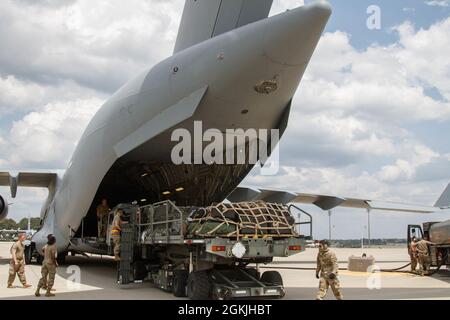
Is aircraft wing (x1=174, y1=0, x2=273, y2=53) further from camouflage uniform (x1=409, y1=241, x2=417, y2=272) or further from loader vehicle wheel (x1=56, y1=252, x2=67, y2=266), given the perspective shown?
loader vehicle wheel (x1=56, y1=252, x2=67, y2=266)

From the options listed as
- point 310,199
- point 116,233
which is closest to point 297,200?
point 310,199

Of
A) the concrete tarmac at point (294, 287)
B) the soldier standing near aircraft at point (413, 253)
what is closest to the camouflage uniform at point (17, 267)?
the concrete tarmac at point (294, 287)

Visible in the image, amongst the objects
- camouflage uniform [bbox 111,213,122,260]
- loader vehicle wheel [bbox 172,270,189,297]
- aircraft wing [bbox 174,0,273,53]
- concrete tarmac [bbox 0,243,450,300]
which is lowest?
concrete tarmac [bbox 0,243,450,300]

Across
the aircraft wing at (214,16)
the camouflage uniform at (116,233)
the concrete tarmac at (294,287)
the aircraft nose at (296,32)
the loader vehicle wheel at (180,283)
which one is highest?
the aircraft wing at (214,16)

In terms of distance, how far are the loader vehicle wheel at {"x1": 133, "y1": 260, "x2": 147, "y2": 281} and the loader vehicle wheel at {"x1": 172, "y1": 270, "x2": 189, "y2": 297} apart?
1953 millimetres

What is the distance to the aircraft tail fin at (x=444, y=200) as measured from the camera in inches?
625

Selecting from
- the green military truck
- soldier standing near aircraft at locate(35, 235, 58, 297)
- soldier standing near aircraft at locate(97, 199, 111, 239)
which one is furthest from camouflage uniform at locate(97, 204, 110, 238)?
soldier standing near aircraft at locate(35, 235, 58, 297)

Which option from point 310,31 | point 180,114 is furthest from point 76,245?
point 310,31

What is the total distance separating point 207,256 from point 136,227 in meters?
2.79

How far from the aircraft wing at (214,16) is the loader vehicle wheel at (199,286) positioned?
471cm

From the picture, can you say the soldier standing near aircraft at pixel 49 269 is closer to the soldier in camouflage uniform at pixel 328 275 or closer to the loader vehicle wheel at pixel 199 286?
the loader vehicle wheel at pixel 199 286

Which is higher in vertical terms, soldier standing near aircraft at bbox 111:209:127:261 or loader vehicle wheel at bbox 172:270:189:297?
soldier standing near aircraft at bbox 111:209:127:261

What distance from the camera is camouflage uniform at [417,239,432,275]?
48.4ft
